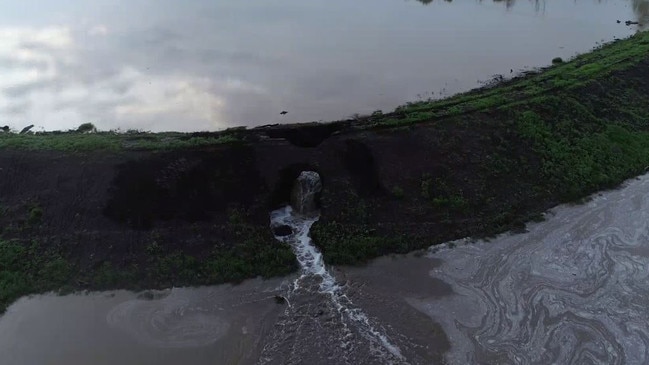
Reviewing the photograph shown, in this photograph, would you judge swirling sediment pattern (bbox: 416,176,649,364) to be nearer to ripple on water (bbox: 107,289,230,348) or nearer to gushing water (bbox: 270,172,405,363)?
gushing water (bbox: 270,172,405,363)

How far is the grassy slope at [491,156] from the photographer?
17969 mm

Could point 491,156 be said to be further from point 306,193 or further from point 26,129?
point 26,129

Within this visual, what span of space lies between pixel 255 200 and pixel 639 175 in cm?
1748

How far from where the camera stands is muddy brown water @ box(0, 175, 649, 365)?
15328 mm

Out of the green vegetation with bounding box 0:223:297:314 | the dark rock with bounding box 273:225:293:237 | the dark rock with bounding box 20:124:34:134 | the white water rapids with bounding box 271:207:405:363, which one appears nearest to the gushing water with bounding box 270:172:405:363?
the white water rapids with bounding box 271:207:405:363

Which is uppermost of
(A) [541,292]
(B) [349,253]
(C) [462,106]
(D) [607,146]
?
(C) [462,106]

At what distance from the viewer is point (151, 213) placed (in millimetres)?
19797

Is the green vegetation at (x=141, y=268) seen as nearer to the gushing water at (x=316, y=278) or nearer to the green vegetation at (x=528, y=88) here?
the gushing water at (x=316, y=278)

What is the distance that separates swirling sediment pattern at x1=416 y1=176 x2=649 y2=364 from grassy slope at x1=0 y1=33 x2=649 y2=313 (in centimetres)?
157

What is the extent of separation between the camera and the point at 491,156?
23969 millimetres

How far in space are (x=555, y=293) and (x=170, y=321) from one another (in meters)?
12.2

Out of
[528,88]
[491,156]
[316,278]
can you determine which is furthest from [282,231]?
[528,88]

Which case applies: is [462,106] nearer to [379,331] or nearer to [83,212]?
[379,331]

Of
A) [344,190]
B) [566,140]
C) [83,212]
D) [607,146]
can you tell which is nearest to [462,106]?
[566,140]
